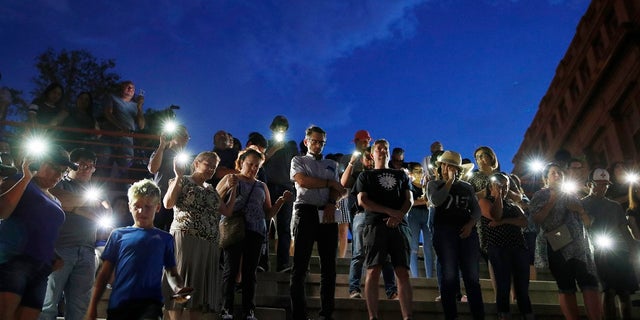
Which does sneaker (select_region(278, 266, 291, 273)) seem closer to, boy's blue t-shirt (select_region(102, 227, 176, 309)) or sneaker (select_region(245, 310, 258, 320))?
sneaker (select_region(245, 310, 258, 320))

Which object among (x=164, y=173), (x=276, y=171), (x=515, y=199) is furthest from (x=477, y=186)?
(x=164, y=173)

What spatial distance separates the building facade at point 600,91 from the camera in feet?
70.8

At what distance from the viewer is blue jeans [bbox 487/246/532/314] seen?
4613 mm

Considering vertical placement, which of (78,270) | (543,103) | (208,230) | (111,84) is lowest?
(78,270)

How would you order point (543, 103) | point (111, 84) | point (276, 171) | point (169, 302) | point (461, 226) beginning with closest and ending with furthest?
point (169, 302) < point (461, 226) < point (276, 171) < point (111, 84) < point (543, 103)

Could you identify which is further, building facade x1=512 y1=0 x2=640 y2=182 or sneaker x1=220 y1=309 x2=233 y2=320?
building facade x1=512 y1=0 x2=640 y2=182

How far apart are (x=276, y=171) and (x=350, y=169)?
65.6 inches

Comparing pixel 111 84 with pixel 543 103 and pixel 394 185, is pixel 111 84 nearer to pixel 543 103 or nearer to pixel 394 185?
pixel 394 185

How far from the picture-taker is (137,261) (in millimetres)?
3217

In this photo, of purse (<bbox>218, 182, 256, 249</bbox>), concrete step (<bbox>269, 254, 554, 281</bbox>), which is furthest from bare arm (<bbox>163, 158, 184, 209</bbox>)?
concrete step (<bbox>269, 254, 554, 281</bbox>)

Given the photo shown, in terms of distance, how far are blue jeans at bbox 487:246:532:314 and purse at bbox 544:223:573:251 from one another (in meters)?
0.29

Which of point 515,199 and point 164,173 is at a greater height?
point 164,173

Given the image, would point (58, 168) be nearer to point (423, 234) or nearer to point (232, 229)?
point (232, 229)

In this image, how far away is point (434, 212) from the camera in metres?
4.94
